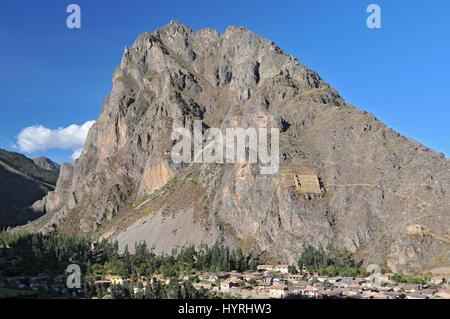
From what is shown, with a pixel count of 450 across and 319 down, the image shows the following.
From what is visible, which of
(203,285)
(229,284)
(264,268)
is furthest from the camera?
(264,268)

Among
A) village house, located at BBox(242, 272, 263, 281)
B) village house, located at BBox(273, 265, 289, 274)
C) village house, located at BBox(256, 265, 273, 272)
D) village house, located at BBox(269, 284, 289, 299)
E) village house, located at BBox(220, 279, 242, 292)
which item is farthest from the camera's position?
village house, located at BBox(256, 265, 273, 272)

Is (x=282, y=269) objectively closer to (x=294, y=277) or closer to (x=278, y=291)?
(x=294, y=277)

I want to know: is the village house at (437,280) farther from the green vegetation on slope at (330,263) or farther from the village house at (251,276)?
the village house at (251,276)

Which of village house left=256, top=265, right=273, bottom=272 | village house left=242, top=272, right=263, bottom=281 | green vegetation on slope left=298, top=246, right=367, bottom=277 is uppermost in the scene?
green vegetation on slope left=298, top=246, right=367, bottom=277

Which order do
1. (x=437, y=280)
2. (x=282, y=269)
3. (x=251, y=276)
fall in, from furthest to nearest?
(x=282, y=269) < (x=251, y=276) < (x=437, y=280)

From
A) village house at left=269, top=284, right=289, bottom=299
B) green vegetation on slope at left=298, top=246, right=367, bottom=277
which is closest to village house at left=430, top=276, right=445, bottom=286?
green vegetation on slope at left=298, top=246, right=367, bottom=277

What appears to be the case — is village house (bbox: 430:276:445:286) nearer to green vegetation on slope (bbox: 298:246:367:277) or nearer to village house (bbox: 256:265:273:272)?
green vegetation on slope (bbox: 298:246:367:277)

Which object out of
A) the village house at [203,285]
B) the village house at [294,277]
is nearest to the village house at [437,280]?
the village house at [294,277]

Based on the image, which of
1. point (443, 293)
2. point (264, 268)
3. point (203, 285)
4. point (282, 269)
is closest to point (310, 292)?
point (203, 285)

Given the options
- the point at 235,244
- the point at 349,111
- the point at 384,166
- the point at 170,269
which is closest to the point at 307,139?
the point at 349,111

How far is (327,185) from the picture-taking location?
572ft

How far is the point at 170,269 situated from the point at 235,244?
4202 cm

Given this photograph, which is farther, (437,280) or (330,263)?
(330,263)

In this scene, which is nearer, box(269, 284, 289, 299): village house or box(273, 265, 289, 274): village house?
box(269, 284, 289, 299): village house
